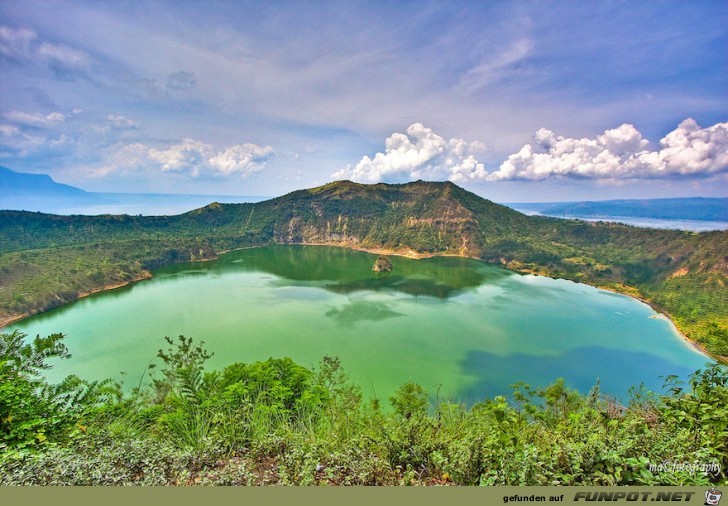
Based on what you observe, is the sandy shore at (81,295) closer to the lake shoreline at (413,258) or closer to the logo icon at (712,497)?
the lake shoreline at (413,258)

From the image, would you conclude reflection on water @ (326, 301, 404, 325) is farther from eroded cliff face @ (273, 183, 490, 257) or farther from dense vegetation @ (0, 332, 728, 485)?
eroded cliff face @ (273, 183, 490, 257)

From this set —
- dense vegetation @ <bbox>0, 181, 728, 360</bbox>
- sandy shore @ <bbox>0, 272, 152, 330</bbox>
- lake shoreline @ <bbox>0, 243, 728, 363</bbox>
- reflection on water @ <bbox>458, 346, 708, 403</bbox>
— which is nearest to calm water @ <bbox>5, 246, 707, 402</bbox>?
reflection on water @ <bbox>458, 346, 708, 403</bbox>

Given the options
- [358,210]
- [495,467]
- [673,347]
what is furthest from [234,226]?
[495,467]

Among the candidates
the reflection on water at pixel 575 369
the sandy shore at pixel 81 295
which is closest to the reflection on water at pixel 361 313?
the reflection on water at pixel 575 369

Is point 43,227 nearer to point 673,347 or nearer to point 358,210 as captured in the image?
point 358,210

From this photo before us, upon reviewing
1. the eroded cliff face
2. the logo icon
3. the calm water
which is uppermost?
the eroded cliff face
